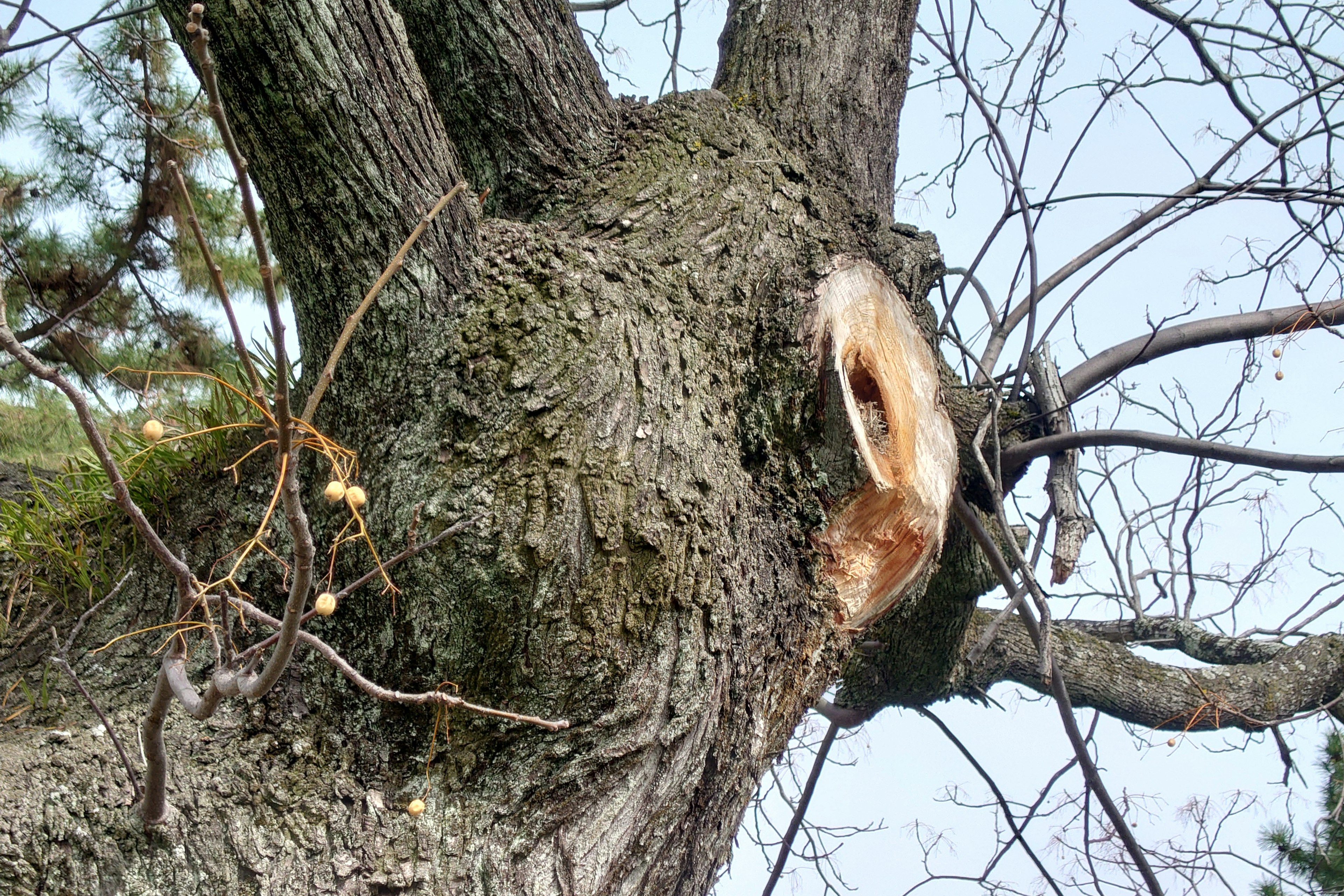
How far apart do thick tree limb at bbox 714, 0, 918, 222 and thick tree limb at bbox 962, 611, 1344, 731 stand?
1685mm

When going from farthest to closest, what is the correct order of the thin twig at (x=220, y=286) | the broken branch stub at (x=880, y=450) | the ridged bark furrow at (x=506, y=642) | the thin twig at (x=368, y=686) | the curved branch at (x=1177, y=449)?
the curved branch at (x=1177, y=449) < the broken branch stub at (x=880, y=450) < the ridged bark furrow at (x=506, y=642) < the thin twig at (x=368, y=686) < the thin twig at (x=220, y=286)

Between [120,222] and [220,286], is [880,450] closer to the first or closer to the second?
[220,286]

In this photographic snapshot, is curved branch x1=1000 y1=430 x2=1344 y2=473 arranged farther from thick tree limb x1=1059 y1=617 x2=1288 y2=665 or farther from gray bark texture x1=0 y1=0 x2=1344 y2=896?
thick tree limb x1=1059 y1=617 x2=1288 y2=665

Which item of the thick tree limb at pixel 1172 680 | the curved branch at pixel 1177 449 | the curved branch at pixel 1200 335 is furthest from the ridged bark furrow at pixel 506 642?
the thick tree limb at pixel 1172 680

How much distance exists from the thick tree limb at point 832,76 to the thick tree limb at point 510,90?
56 centimetres

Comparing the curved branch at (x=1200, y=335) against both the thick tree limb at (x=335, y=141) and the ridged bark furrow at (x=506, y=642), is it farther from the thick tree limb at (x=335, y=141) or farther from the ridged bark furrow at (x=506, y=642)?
the thick tree limb at (x=335, y=141)

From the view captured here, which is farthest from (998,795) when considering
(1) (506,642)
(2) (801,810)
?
(1) (506,642)

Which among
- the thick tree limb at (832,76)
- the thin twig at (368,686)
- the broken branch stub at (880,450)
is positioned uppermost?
the thick tree limb at (832,76)

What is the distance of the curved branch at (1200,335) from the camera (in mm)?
2412

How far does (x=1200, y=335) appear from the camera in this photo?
8.13ft

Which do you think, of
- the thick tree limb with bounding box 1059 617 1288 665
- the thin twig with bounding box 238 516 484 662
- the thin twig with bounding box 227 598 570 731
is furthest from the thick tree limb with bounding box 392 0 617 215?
the thick tree limb with bounding box 1059 617 1288 665

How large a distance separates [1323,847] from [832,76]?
3.51 meters

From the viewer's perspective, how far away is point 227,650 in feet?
2.98

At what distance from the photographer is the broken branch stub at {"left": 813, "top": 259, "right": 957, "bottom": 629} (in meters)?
1.61
